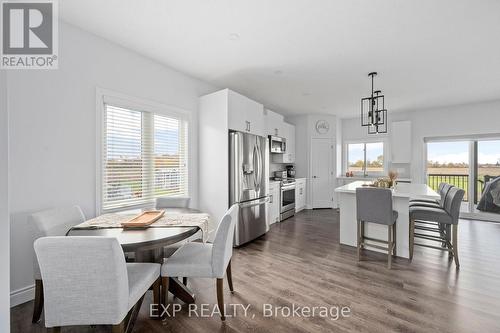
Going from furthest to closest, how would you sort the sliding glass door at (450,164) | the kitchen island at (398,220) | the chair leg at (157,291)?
1. the sliding glass door at (450,164)
2. the kitchen island at (398,220)
3. the chair leg at (157,291)

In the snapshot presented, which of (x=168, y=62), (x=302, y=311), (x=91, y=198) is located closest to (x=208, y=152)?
(x=168, y=62)

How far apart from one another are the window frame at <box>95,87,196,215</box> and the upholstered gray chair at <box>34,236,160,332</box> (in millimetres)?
1338

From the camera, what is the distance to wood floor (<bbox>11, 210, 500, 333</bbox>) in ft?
5.64

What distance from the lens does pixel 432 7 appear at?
1.95 m

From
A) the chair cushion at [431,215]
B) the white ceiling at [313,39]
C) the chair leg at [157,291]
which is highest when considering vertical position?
the white ceiling at [313,39]

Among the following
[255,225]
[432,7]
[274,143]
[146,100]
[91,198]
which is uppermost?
[432,7]

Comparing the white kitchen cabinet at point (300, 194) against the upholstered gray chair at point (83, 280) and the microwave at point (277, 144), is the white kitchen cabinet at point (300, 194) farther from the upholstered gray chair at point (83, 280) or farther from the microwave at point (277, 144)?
the upholstered gray chair at point (83, 280)

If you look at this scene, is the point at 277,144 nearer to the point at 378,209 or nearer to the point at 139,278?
the point at 378,209

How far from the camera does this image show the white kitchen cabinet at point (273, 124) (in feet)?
16.1

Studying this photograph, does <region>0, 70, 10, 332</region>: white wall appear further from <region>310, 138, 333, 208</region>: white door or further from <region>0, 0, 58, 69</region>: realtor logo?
<region>310, 138, 333, 208</region>: white door

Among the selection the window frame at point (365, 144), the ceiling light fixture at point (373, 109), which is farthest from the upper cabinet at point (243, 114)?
the window frame at point (365, 144)

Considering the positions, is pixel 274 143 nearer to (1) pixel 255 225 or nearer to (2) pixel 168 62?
(1) pixel 255 225

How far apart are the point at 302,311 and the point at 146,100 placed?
298 cm

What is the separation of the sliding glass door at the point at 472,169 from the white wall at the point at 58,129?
682 cm
